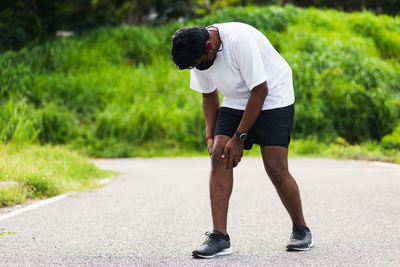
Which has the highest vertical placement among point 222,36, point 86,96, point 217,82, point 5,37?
point 222,36

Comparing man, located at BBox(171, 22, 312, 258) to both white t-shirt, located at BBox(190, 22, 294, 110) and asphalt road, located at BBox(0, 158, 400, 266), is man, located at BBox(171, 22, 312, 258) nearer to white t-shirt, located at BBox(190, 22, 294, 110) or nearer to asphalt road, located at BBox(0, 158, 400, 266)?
white t-shirt, located at BBox(190, 22, 294, 110)

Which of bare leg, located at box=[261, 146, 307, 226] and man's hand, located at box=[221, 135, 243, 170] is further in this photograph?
bare leg, located at box=[261, 146, 307, 226]

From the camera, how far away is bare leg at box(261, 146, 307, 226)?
438 cm

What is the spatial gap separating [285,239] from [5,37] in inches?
969

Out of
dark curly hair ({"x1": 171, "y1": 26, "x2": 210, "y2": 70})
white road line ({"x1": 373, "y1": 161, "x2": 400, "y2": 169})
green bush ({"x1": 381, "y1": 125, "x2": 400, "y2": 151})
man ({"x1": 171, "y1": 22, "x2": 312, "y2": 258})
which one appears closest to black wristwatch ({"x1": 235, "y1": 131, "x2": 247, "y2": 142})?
man ({"x1": 171, "y1": 22, "x2": 312, "y2": 258})

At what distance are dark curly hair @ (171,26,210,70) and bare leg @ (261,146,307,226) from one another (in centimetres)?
90

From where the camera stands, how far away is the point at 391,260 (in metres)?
4.27

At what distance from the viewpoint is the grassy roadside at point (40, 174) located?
8.01 meters

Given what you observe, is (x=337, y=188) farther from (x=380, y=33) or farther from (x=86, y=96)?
(x=380, y=33)

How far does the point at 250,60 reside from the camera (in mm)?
4051

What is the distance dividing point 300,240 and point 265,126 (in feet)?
3.15

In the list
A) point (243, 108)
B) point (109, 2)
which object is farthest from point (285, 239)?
point (109, 2)

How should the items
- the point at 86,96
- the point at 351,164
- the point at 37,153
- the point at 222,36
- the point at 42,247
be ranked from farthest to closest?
the point at 86,96, the point at 351,164, the point at 37,153, the point at 42,247, the point at 222,36

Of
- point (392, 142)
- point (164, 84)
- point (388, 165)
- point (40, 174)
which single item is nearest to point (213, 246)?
point (40, 174)
